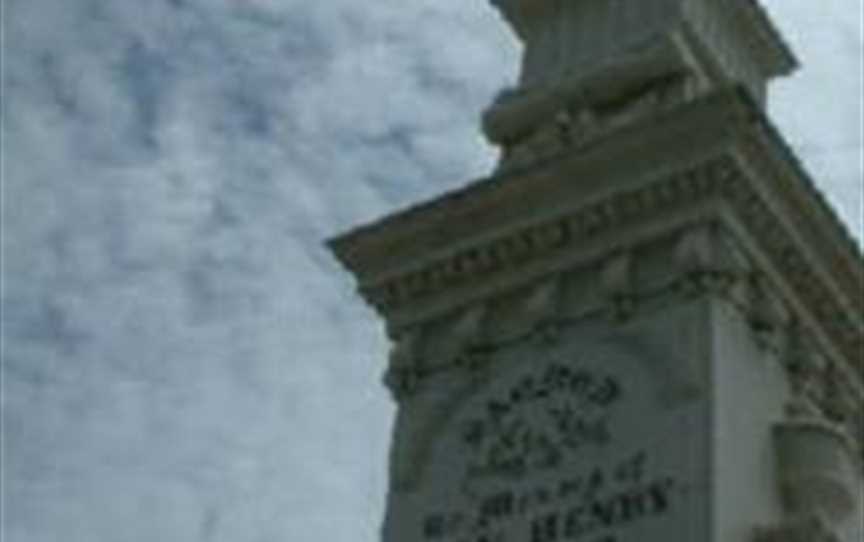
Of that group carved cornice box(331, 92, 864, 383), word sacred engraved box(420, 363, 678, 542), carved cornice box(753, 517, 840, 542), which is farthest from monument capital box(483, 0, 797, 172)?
carved cornice box(753, 517, 840, 542)

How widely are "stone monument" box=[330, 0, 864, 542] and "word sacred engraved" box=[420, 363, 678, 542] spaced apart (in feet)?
0.09

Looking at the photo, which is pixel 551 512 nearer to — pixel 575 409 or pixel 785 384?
pixel 575 409

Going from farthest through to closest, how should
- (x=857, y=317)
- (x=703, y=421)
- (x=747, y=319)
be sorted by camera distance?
(x=857, y=317)
(x=747, y=319)
(x=703, y=421)

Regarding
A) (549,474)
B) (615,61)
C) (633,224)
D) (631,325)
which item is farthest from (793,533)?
(615,61)

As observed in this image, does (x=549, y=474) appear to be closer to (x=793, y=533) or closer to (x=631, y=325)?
(x=631, y=325)

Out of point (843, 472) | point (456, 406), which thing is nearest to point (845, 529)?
point (843, 472)

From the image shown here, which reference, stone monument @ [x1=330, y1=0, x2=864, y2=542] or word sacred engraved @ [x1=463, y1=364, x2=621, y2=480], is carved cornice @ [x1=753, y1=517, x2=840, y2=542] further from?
word sacred engraved @ [x1=463, y1=364, x2=621, y2=480]

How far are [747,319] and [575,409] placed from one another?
224cm

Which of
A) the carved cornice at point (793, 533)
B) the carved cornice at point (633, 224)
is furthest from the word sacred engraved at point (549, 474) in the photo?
the carved cornice at point (633, 224)

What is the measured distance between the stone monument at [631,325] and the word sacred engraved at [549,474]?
26 mm

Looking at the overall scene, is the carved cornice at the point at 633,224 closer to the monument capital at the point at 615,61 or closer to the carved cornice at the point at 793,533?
the monument capital at the point at 615,61

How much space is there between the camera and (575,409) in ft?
83.4

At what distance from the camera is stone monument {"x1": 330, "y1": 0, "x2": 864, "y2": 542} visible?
2455 centimetres

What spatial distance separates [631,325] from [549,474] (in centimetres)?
196
